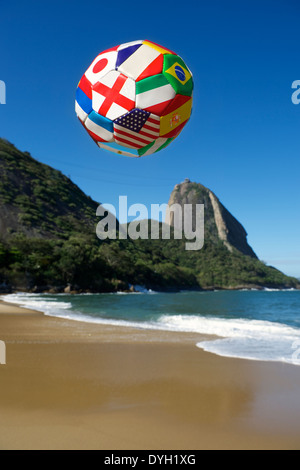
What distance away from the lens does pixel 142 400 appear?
4594 millimetres

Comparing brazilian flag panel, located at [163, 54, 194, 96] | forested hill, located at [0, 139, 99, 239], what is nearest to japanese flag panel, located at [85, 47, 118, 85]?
brazilian flag panel, located at [163, 54, 194, 96]

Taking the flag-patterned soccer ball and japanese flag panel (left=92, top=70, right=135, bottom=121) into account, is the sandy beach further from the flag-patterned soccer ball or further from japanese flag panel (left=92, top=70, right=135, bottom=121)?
japanese flag panel (left=92, top=70, right=135, bottom=121)

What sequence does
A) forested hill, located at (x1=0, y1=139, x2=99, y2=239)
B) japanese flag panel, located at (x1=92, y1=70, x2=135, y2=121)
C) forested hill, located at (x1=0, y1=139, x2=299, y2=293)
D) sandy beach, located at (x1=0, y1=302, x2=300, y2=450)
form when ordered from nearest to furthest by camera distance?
sandy beach, located at (x1=0, y1=302, x2=300, y2=450) → japanese flag panel, located at (x1=92, y1=70, x2=135, y2=121) → forested hill, located at (x1=0, y1=139, x2=299, y2=293) → forested hill, located at (x1=0, y1=139, x2=99, y2=239)

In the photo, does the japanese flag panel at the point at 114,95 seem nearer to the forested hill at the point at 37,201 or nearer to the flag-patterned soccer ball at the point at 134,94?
the flag-patterned soccer ball at the point at 134,94

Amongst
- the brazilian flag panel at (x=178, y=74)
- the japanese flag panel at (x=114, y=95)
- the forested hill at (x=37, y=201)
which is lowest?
the japanese flag panel at (x=114, y=95)

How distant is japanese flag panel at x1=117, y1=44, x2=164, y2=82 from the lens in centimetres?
415

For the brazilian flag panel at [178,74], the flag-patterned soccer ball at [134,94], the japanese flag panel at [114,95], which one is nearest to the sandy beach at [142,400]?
the flag-patterned soccer ball at [134,94]

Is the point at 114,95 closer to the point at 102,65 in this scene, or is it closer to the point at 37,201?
the point at 102,65

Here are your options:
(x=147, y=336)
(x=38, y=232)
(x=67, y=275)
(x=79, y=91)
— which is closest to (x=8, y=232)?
(x=38, y=232)

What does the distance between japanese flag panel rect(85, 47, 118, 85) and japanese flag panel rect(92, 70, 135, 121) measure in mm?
69

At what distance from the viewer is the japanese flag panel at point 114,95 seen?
4148 millimetres

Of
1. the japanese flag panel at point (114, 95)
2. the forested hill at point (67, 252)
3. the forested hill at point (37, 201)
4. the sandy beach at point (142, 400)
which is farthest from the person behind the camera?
the forested hill at point (37, 201)

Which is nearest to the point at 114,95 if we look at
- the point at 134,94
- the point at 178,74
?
the point at 134,94
